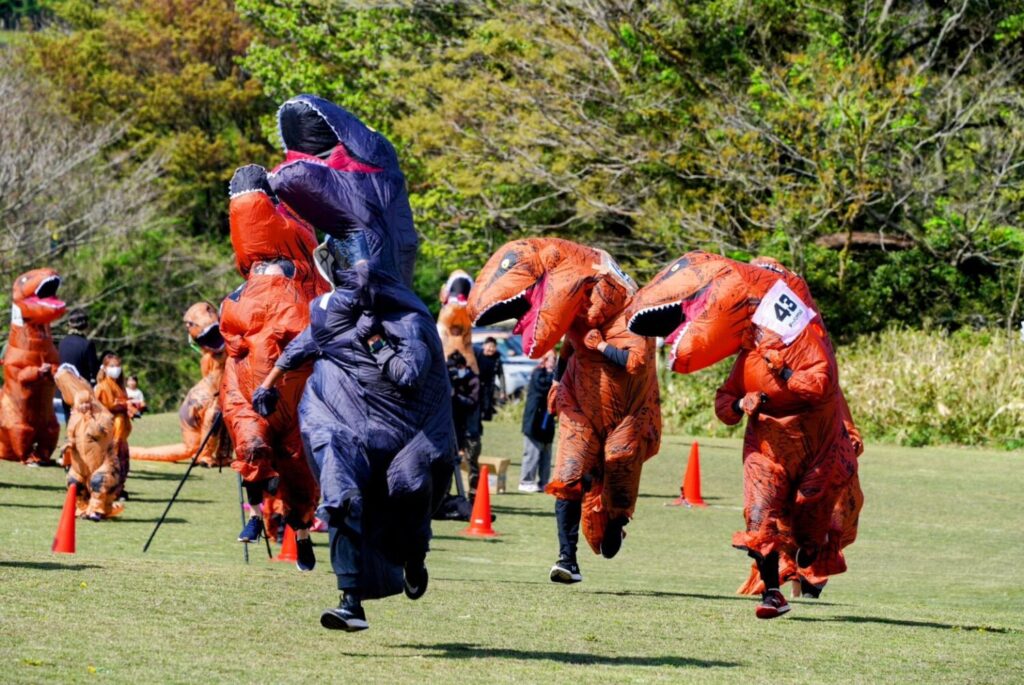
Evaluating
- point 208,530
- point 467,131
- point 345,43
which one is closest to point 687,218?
point 467,131

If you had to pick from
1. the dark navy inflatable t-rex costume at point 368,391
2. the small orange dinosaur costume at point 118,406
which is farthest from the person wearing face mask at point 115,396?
the dark navy inflatable t-rex costume at point 368,391

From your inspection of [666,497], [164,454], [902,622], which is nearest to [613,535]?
[902,622]

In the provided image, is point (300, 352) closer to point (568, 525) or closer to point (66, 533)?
point (568, 525)

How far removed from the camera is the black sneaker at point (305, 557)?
→ 38.7ft

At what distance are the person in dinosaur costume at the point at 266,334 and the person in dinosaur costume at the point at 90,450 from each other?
83.7 inches

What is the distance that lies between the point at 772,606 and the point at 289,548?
458 cm

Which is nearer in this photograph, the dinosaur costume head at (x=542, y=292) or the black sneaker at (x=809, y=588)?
the black sneaker at (x=809, y=588)

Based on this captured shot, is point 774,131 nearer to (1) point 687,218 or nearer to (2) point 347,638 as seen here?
(1) point 687,218

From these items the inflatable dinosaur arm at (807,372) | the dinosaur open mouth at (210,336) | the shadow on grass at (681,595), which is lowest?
the shadow on grass at (681,595)

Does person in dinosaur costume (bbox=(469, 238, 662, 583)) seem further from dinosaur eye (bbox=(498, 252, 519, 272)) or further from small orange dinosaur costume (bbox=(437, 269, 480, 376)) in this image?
small orange dinosaur costume (bbox=(437, 269, 480, 376))

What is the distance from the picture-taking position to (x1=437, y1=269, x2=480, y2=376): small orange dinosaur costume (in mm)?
17266

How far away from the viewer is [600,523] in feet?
37.5

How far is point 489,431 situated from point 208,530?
14.7 metres

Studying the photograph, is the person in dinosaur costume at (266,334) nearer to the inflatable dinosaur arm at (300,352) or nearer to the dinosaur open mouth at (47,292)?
the inflatable dinosaur arm at (300,352)
